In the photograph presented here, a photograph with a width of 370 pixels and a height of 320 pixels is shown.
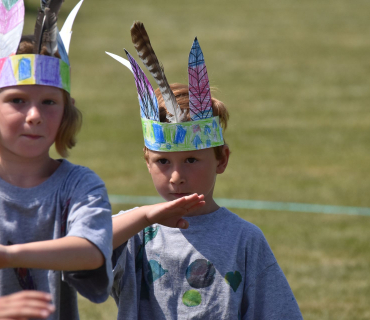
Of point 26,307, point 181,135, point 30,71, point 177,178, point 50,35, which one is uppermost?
point 50,35

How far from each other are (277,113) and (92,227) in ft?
34.7

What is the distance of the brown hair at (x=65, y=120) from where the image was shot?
246 centimetres

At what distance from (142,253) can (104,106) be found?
410 inches

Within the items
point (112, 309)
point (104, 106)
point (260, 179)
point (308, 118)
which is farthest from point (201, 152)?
point (104, 106)

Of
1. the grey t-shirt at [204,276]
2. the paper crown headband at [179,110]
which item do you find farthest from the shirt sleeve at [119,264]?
the paper crown headband at [179,110]

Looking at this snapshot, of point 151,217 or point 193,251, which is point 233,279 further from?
point 151,217

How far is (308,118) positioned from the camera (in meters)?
12.1

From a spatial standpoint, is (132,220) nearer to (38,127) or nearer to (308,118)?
(38,127)

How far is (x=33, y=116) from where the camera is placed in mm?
2322

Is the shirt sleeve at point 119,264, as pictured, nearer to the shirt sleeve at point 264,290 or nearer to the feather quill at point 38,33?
the shirt sleeve at point 264,290

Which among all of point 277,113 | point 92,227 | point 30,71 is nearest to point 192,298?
point 92,227

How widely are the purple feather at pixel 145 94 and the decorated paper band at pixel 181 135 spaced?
0.03 meters

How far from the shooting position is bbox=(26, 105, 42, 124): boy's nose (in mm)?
2322

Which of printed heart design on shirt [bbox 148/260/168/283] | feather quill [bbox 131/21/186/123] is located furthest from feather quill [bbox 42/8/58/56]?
printed heart design on shirt [bbox 148/260/168/283]
